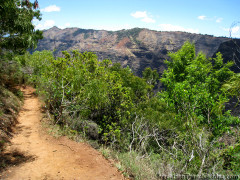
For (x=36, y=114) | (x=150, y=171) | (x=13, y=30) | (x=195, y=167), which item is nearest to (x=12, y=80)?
(x=36, y=114)

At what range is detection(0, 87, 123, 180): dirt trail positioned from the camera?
5.05 m

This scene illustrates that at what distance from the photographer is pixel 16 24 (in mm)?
5418

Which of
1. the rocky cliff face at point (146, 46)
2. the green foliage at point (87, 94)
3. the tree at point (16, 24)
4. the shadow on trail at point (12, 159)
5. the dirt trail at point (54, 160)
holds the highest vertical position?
the rocky cliff face at point (146, 46)

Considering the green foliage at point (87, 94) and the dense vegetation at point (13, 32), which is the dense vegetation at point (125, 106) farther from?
the dense vegetation at point (13, 32)

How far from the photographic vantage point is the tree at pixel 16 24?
492 centimetres

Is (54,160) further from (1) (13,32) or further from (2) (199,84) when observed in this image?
(2) (199,84)

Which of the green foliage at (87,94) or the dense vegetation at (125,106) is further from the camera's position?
the green foliage at (87,94)

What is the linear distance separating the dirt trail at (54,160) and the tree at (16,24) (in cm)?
414

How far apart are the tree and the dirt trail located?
4.14m

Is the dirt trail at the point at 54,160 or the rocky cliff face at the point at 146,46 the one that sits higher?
the rocky cliff face at the point at 146,46

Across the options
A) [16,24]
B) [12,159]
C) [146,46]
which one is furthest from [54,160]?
[146,46]

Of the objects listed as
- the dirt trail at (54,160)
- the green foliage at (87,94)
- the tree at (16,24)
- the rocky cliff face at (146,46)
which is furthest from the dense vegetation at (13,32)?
the rocky cliff face at (146,46)

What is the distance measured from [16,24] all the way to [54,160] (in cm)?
496

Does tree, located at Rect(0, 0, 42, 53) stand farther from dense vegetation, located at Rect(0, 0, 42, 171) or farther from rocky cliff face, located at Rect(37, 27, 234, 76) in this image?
rocky cliff face, located at Rect(37, 27, 234, 76)
